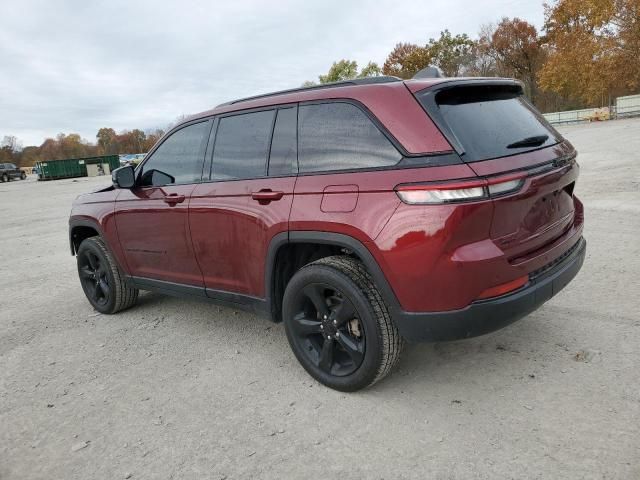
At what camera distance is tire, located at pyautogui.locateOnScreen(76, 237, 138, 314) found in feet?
15.7

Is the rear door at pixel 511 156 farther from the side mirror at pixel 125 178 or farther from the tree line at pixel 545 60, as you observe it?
the tree line at pixel 545 60

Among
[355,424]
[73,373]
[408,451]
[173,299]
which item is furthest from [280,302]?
[173,299]

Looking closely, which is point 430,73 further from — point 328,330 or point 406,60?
point 406,60

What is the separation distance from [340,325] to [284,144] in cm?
120

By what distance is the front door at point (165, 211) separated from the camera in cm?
386

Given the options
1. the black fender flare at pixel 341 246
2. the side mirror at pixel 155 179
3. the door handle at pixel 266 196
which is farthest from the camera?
the side mirror at pixel 155 179

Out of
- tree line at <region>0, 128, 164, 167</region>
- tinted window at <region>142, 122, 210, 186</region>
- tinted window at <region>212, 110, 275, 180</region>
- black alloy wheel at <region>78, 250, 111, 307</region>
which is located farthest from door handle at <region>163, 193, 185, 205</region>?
tree line at <region>0, 128, 164, 167</region>

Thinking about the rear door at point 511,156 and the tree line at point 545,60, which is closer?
the rear door at point 511,156

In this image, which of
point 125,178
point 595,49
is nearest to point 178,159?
point 125,178

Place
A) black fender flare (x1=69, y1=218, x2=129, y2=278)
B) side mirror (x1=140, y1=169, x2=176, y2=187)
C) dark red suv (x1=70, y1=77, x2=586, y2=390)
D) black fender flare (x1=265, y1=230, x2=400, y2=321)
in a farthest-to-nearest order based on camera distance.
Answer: black fender flare (x1=69, y1=218, x2=129, y2=278), side mirror (x1=140, y1=169, x2=176, y2=187), black fender flare (x1=265, y1=230, x2=400, y2=321), dark red suv (x1=70, y1=77, x2=586, y2=390)

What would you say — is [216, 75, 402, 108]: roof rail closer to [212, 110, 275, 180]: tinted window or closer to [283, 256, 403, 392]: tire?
[212, 110, 275, 180]: tinted window

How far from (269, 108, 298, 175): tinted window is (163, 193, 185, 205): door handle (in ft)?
2.99

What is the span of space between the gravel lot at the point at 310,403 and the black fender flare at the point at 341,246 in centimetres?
64

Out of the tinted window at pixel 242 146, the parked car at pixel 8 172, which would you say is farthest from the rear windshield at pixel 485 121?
the parked car at pixel 8 172
